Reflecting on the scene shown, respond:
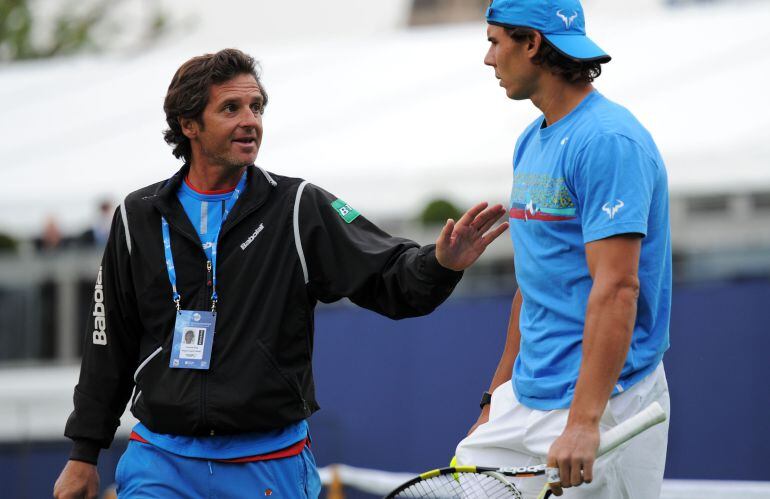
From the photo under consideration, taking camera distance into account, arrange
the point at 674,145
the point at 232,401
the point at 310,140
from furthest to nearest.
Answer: the point at 310,140, the point at 674,145, the point at 232,401

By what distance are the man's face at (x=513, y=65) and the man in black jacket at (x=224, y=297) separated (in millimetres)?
384

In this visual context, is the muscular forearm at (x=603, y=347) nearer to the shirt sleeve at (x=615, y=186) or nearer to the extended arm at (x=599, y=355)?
the extended arm at (x=599, y=355)

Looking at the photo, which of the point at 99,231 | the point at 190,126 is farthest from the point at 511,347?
the point at 99,231

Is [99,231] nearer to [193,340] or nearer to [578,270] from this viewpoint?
[193,340]

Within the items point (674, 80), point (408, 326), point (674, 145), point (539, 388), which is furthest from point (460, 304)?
point (539, 388)

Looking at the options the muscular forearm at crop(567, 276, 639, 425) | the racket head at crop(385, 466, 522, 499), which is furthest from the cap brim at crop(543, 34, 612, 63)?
the racket head at crop(385, 466, 522, 499)

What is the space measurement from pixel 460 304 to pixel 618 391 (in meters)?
5.78

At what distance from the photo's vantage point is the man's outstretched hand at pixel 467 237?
367 centimetres

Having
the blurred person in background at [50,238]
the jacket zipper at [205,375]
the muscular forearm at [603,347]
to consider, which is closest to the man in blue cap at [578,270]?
the muscular forearm at [603,347]

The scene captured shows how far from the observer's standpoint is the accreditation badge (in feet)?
12.7

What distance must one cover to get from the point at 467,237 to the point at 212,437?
98 cm

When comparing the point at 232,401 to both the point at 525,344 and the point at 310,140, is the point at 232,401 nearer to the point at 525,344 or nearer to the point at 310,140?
the point at 525,344

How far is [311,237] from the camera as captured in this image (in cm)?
402

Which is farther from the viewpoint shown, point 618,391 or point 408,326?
point 408,326
